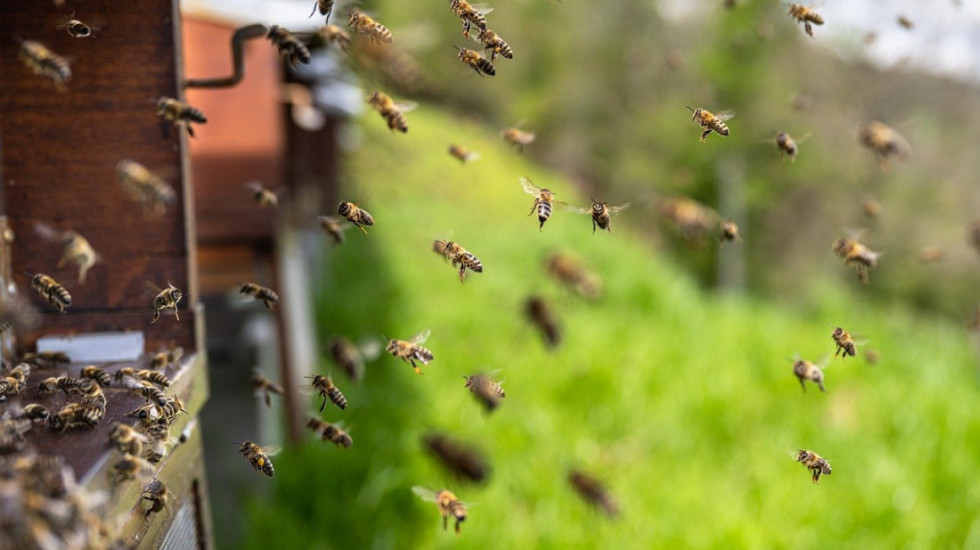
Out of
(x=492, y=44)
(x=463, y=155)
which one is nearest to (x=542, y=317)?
(x=463, y=155)

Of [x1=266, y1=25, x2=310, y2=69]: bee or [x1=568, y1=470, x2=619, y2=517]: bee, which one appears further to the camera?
[x1=568, y1=470, x2=619, y2=517]: bee

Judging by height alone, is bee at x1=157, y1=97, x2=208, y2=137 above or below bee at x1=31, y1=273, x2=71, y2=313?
above

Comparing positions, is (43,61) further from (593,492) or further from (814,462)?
(593,492)

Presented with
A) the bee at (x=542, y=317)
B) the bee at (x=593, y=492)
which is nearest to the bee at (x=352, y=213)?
the bee at (x=593, y=492)

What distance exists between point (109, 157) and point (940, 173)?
26242 millimetres

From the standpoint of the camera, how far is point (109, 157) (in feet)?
6.27

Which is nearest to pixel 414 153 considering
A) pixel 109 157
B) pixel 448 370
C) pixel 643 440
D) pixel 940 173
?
pixel 448 370

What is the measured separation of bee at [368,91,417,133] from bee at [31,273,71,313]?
1136 mm

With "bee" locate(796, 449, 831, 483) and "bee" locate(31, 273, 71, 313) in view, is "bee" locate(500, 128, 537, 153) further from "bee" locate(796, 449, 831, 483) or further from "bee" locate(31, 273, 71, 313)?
"bee" locate(31, 273, 71, 313)

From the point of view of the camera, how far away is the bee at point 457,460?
5.05 m

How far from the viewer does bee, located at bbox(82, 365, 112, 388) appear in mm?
1700

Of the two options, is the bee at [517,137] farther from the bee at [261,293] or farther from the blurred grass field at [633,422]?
the blurred grass field at [633,422]

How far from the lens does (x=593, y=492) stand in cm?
543

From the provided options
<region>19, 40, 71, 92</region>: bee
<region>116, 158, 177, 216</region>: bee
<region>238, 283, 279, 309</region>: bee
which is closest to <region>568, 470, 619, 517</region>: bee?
<region>238, 283, 279, 309</region>: bee
